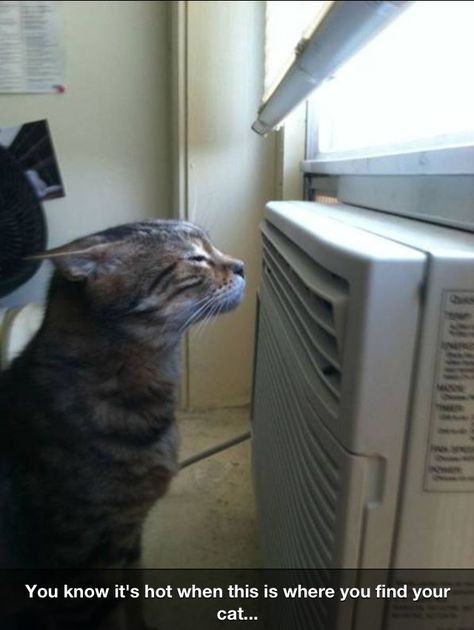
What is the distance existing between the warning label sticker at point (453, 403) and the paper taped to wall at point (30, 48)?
1.52 ft

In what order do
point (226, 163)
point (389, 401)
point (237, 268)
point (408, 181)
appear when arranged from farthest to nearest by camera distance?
point (226, 163), point (237, 268), point (408, 181), point (389, 401)

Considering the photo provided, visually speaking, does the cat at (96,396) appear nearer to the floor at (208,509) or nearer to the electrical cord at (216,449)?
the floor at (208,509)

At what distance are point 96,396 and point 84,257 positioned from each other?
19 centimetres

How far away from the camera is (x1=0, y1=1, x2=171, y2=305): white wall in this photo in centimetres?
64

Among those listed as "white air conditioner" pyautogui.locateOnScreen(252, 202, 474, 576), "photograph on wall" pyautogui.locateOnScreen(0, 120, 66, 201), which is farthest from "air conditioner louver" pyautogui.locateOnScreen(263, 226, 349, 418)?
"photograph on wall" pyautogui.locateOnScreen(0, 120, 66, 201)

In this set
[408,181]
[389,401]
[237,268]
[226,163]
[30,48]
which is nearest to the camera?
[389,401]

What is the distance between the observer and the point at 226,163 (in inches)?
40.3

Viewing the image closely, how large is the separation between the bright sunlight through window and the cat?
12.4 inches

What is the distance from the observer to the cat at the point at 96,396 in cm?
66

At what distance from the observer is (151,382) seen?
0.76 metres

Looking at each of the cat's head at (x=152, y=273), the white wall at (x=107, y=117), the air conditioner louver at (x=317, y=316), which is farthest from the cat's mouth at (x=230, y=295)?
the white wall at (x=107, y=117)

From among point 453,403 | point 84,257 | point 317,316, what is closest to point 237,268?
point 84,257

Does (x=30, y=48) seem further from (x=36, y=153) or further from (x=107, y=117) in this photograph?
(x=107, y=117)

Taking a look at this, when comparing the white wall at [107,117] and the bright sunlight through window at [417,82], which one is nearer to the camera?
the bright sunlight through window at [417,82]
